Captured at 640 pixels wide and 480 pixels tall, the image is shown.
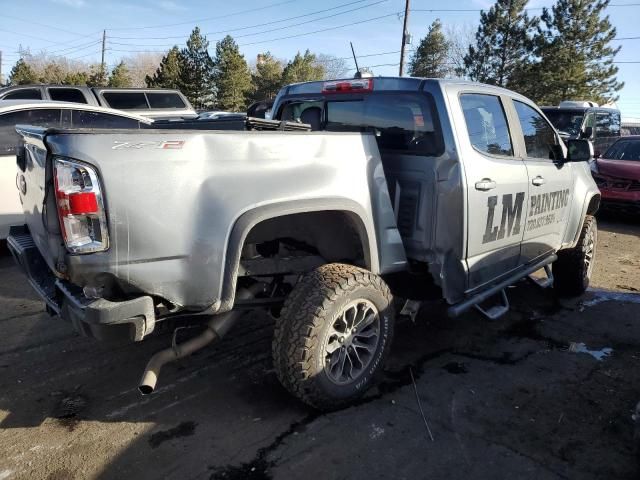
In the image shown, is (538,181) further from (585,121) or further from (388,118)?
(585,121)

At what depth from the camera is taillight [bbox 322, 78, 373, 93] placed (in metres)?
3.89

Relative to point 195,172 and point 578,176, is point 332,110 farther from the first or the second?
point 578,176

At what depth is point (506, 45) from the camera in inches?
1522

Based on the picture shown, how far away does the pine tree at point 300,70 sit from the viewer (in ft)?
160

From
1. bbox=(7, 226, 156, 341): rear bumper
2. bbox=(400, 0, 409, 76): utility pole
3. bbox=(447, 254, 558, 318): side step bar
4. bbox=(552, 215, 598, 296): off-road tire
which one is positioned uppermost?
A: bbox=(400, 0, 409, 76): utility pole

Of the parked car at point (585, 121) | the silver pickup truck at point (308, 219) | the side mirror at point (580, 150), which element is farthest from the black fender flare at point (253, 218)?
the parked car at point (585, 121)

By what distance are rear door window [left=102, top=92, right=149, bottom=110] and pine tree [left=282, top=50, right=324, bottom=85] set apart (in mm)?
34663

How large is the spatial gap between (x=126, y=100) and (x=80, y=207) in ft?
38.4

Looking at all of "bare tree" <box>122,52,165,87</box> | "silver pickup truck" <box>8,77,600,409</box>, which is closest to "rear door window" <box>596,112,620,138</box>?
"silver pickup truck" <box>8,77,600,409</box>

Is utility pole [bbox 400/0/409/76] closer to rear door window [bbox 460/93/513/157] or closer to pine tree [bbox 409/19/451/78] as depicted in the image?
pine tree [bbox 409/19/451/78]

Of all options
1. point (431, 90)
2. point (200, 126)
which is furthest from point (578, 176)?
point (200, 126)

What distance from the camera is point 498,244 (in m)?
4.02

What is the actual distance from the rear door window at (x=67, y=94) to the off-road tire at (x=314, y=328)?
10533 millimetres

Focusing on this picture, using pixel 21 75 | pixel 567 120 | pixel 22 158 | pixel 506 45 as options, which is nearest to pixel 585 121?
pixel 567 120
